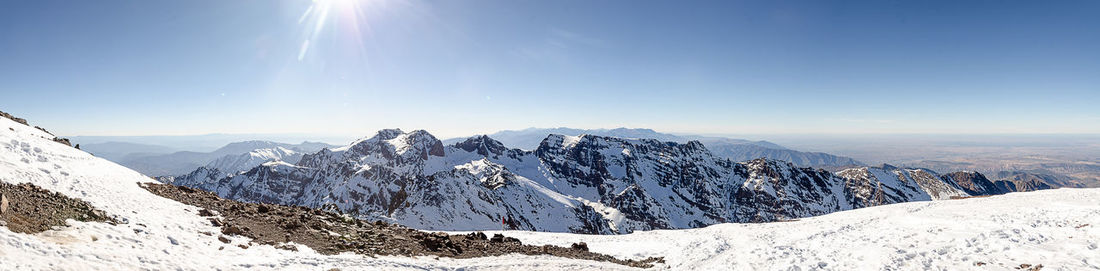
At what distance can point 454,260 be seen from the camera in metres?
18.5

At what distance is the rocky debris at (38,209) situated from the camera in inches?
414

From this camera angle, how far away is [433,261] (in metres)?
17.7

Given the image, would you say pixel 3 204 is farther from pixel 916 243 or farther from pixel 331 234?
pixel 916 243

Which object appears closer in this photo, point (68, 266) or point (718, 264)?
point (68, 266)

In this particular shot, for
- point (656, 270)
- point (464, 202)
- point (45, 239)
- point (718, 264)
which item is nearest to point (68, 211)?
point (45, 239)

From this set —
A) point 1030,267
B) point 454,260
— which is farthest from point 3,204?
point 1030,267

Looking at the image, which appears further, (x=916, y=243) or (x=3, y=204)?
(x=916, y=243)

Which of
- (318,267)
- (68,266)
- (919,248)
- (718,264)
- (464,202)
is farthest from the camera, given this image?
(464,202)

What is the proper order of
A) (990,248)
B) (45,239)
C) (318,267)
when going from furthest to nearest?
(990,248) < (318,267) < (45,239)

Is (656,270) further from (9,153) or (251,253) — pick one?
(9,153)

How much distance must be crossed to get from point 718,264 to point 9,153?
109 feet

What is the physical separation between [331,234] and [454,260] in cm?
629

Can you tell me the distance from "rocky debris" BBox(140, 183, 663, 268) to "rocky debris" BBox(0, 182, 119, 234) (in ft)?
12.2

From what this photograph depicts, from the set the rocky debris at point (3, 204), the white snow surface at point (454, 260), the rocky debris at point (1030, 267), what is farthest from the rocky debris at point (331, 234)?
the rocky debris at point (1030, 267)
